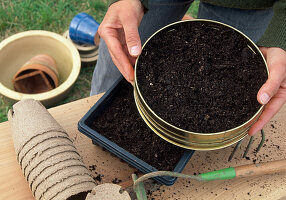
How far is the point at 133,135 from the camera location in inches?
34.7

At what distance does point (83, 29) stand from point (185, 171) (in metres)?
1.24

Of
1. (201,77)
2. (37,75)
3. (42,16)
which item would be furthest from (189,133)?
(42,16)

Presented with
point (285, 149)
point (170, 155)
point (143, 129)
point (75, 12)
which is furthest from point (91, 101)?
point (75, 12)

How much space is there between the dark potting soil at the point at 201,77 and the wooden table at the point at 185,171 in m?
0.26

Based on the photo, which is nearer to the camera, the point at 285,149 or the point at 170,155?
the point at 170,155

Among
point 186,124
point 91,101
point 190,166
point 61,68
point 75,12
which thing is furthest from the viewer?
point 75,12

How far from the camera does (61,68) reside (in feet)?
5.99

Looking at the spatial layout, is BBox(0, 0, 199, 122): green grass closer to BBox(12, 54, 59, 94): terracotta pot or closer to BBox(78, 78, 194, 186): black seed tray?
BBox(12, 54, 59, 94): terracotta pot

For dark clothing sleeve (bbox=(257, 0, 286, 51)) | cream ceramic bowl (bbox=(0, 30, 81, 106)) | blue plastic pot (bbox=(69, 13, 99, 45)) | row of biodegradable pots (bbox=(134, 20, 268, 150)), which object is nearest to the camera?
row of biodegradable pots (bbox=(134, 20, 268, 150))

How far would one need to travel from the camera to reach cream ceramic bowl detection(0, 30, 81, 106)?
1.62 meters

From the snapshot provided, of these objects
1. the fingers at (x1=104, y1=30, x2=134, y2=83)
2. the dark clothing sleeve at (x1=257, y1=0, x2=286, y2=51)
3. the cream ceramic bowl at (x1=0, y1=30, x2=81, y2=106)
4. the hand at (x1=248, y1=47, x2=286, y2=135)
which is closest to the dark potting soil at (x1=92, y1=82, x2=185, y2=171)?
the fingers at (x1=104, y1=30, x2=134, y2=83)

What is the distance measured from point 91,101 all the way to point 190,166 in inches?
15.5

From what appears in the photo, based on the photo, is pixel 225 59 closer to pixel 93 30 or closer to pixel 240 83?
pixel 240 83

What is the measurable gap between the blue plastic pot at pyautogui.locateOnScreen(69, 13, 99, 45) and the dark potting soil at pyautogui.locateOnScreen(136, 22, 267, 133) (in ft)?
3.67
